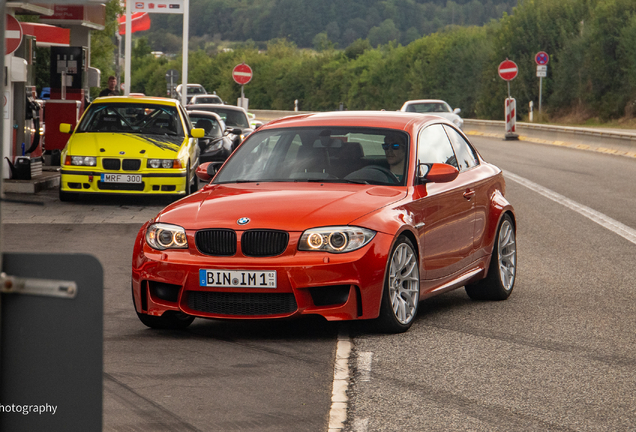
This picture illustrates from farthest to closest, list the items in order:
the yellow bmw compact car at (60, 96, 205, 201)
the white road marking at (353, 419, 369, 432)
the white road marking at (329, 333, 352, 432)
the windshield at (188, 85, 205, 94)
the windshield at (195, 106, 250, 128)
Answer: the windshield at (188, 85, 205, 94), the windshield at (195, 106, 250, 128), the yellow bmw compact car at (60, 96, 205, 201), the white road marking at (329, 333, 352, 432), the white road marking at (353, 419, 369, 432)

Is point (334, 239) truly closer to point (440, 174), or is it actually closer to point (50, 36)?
point (440, 174)

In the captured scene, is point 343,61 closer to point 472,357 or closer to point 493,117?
point 493,117

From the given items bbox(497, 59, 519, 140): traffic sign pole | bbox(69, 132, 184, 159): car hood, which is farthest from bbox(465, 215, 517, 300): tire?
bbox(497, 59, 519, 140): traffic sign pole

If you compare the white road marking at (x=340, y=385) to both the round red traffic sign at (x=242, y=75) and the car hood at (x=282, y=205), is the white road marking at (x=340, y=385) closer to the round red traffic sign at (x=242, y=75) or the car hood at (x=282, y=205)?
the car hood at (x=282, y=205)

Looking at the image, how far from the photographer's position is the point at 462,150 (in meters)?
8.45

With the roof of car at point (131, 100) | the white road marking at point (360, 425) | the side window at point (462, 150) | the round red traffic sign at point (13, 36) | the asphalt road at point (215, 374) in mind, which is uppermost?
the round red traffic sign at point (13, 36)

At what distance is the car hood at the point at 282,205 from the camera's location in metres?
6.43

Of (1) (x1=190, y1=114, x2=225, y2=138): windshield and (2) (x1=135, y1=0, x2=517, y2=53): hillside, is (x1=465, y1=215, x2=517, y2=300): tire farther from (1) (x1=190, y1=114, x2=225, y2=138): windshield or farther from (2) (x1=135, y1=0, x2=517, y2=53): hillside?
(2) (x1=135, y1=0, x2=517, y2=53): hillside

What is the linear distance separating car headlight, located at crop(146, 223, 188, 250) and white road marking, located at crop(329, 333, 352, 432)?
113 centimetres

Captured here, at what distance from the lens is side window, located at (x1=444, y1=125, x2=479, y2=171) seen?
8.28 m

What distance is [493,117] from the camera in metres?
62.2

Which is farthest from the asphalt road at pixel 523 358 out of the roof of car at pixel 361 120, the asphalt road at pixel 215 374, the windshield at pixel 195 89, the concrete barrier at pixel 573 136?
the windshield at pixel 195 89

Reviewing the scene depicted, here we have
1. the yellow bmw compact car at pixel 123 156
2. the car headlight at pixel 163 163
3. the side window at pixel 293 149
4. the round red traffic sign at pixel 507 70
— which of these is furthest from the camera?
the round red traffic sign at pixel 507 70

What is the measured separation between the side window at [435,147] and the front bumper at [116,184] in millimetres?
7641
